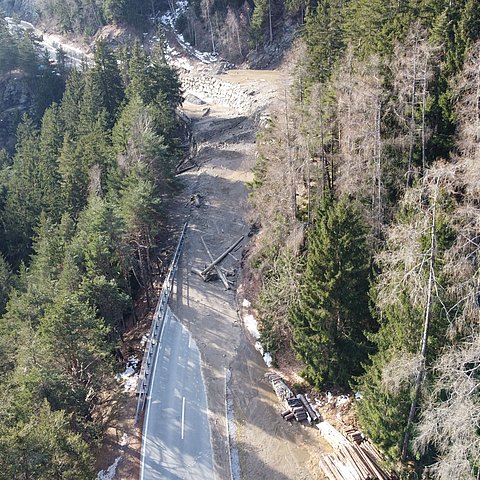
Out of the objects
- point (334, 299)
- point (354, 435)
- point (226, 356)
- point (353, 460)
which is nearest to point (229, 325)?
point (226, 356)

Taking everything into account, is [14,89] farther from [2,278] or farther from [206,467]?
[206,467]

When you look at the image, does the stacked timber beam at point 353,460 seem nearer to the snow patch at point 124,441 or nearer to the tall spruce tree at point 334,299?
the tall spruce tree at point 334,299

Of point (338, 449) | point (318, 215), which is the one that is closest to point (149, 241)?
point (318, 215)

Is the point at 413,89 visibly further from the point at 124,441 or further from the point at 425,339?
the point at 124,441

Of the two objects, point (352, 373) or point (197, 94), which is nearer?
point (352, 373)

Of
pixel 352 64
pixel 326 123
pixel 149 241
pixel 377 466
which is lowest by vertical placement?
pixel 377 466
